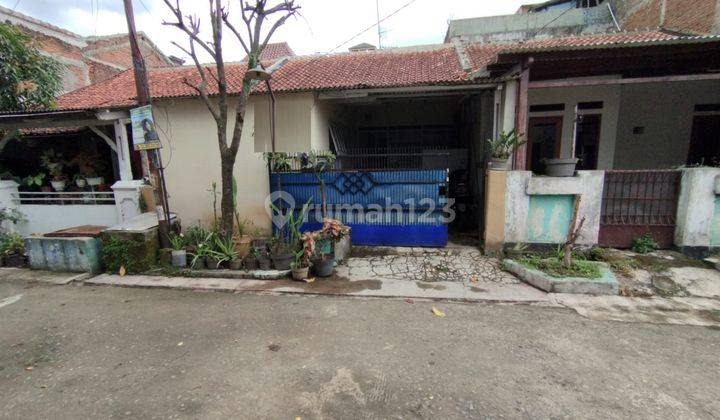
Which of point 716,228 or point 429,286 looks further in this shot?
point 716,228

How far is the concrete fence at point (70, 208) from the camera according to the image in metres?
7.29

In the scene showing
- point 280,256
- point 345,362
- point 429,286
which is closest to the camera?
point 345,362

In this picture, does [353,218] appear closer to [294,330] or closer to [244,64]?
[294,330]

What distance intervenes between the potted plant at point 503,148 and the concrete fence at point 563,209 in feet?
0.59

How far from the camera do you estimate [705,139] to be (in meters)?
8.40

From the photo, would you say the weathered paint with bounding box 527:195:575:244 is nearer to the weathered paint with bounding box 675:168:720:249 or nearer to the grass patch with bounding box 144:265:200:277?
the weathered paint with bounding box 675:168:720:249

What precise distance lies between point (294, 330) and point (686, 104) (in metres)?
10.8

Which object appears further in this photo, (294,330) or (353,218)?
(353,218)

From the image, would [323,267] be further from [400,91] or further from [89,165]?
[89,165]

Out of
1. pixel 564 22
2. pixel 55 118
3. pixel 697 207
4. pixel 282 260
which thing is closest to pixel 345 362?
pixel 282 260

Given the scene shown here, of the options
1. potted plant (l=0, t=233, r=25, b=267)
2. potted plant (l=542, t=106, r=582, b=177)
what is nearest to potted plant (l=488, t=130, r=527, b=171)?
potted plant (l=542, t=106, r=582, b=177)

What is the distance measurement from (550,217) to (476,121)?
3349mm

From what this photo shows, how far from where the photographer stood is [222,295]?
15.9ft

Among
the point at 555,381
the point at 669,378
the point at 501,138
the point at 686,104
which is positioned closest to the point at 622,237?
the point at 501,138
